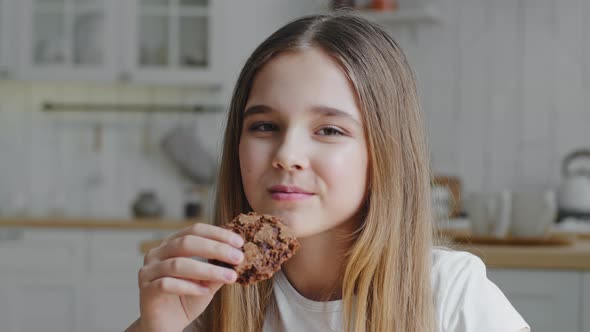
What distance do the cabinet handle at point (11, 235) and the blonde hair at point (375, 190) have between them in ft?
9.84

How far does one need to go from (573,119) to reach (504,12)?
2.34 ft

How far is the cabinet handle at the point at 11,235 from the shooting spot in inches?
158

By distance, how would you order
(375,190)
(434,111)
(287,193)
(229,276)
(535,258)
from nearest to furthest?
1. (229,276)
2. (287,193)
3. (375,190)
4. (535,258)
5. (434,111)

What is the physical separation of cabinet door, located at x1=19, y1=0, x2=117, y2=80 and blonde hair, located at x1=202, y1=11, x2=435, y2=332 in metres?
3.14

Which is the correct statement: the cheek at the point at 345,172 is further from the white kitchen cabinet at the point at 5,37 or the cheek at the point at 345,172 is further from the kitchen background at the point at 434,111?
the white kitchen cabinet at the point at 5,37

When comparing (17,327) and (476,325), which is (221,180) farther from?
(17,327)

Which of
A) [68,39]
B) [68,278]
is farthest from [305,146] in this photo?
[68,39]

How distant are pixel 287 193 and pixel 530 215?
1.30m

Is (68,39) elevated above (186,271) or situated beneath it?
elevated above

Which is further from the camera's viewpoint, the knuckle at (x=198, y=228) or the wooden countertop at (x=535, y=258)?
the wooden countertop at (x=535, y=258)

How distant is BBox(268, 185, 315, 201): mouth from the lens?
107 centimetres

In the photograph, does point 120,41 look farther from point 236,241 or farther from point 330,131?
point 236,241

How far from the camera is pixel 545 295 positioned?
1.96 metres

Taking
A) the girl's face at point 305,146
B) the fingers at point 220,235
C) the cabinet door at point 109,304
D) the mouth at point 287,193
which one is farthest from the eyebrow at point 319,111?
the cabinet door at point 109,304
